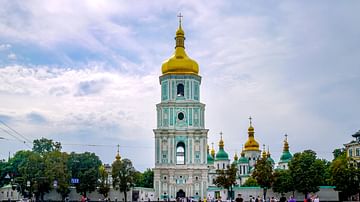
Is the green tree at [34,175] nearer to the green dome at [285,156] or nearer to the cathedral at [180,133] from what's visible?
the cathedral at [180,133]

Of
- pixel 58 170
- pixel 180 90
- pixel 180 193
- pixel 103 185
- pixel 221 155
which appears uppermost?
pixel 180 90

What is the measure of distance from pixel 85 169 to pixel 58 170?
6.24 m

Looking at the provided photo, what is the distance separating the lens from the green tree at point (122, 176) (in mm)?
75500

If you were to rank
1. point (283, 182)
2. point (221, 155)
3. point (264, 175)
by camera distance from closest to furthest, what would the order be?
point (283, 182), point (264, 175), point (221, 155)

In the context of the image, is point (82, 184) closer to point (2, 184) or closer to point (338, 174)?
point (2, 184)

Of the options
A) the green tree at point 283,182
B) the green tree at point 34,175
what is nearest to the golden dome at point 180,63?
the green tree at point 283,182

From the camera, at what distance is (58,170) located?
68875 mm

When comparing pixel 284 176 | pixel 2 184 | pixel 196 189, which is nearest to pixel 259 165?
pixel 284 176

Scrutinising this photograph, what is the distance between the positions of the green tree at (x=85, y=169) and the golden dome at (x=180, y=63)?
18.5 m

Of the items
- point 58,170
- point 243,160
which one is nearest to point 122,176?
point 58,170

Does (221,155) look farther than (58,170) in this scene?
Yes

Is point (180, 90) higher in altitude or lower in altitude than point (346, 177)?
higher

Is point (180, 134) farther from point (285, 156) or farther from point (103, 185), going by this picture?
point (285, 156)

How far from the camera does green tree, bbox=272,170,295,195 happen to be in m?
70.8
